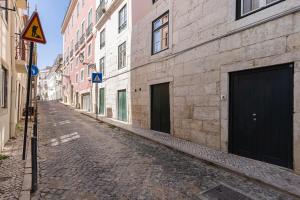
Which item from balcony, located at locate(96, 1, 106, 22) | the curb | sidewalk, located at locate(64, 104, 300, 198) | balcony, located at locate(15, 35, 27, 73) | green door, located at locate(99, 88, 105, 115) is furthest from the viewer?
green door, located at locate(99, 88, 105, 115)

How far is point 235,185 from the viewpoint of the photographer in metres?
4.32

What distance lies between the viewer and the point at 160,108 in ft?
33.9

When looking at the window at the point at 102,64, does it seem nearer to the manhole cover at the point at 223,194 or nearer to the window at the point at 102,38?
the window at the point at 102,38

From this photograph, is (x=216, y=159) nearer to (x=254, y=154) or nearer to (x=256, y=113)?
(x=254, y=154)

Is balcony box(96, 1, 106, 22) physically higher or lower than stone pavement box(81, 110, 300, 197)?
higher

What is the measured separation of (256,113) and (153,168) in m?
2.87

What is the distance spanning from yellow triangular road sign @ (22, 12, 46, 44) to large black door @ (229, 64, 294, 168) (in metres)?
4.93

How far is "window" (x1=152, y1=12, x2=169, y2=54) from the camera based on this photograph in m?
9.92

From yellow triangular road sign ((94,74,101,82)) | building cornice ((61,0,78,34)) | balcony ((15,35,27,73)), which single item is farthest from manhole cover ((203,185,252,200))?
building cornice ((61,0,78,34))

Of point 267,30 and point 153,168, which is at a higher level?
point 267,30

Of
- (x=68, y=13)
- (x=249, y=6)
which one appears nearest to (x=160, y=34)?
(x=249, y=6)

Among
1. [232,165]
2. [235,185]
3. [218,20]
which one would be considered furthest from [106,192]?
[218,20]

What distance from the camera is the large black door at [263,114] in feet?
16.5

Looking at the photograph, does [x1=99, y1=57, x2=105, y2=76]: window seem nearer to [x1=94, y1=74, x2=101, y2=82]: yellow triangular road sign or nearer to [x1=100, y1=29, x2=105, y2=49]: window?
[x1=100, y1=29, x2=105, y2=49]: window
